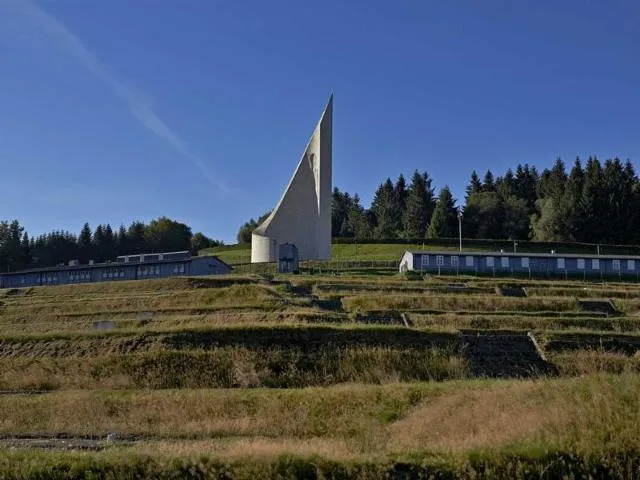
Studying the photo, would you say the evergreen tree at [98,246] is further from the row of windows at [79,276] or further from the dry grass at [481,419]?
the dry grass at [481,419]

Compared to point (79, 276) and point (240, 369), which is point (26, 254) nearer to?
point (79, 276)

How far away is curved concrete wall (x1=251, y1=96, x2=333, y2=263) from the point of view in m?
68.8

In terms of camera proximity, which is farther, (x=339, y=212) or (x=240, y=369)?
(x=339, y=212)

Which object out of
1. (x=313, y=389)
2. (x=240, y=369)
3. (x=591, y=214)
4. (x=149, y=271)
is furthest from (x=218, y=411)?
(x=591, y=214)

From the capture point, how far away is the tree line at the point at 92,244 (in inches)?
3994

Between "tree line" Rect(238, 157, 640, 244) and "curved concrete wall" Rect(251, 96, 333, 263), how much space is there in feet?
82.1

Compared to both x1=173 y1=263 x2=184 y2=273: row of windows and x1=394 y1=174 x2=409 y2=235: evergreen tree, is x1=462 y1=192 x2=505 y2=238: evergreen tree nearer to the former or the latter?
x1=394 y1=174 x2=409 y2=235: evergreen tree

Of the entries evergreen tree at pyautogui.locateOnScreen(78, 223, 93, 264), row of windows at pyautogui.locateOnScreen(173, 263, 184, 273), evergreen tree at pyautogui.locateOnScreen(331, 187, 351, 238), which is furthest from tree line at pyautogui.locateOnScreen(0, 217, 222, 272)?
row of windows at pyautogui.locateOnScreen(173, 263, 184, 273)

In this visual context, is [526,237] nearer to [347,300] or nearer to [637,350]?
[347,300]

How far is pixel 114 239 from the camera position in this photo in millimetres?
110000

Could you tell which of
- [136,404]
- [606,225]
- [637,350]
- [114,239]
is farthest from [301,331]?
[114,239]

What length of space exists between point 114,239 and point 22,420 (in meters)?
97.4

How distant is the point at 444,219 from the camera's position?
319 ft

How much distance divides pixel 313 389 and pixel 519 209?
8759 centimetres
